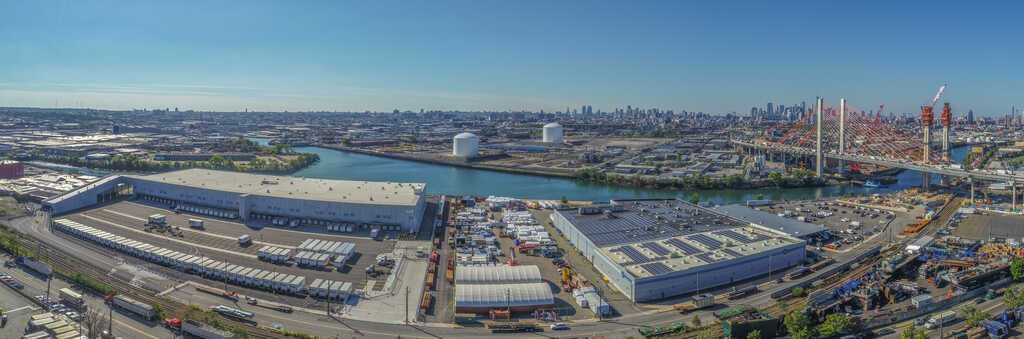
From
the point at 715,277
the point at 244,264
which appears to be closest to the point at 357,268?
the point at 244,264

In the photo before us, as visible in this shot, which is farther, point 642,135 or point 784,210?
point 642,135

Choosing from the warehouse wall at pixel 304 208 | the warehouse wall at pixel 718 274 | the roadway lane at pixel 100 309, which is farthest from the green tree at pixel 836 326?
the roadway lane at pixel 100 309

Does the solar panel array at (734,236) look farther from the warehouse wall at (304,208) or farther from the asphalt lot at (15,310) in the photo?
the asphalt lot at (15,310)

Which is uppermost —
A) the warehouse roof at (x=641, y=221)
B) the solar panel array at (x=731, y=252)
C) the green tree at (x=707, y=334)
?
the warehouse roof at (x=641, y=221)

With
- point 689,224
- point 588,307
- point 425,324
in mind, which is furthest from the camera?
point 689,224

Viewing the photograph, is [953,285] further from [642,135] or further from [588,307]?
[642,135]

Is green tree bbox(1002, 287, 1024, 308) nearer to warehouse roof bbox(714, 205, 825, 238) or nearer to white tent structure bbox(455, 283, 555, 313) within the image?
warehouse roof bbox(714, 205, 825, 238)
